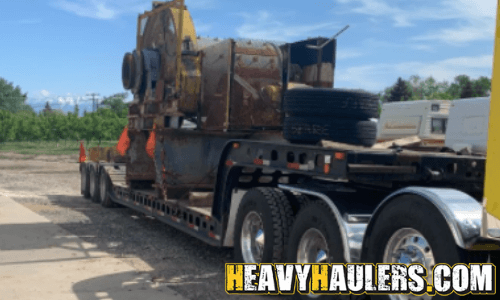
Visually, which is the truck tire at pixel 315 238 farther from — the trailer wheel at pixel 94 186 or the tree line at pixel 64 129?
the tree line at pixel 64 129

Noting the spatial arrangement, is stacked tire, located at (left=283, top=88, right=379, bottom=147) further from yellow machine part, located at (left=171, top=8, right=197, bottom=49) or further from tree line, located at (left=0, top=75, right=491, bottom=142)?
tree line, located at (left=0, top=75, right=491, bottom=142)

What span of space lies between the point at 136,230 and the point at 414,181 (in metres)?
6.32

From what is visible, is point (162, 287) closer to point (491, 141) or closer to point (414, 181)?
point (414, 181)

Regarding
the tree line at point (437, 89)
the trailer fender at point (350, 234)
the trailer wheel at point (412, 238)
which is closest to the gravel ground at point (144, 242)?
the trailer fender at point (350, 234)

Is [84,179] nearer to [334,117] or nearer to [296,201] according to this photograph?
[296,201]

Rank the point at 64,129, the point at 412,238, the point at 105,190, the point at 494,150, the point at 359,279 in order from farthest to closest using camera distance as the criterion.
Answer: the point at 64,129 → the point at 105,190 → the point at 359,279 → the point at 412,238 → the point at 494,150

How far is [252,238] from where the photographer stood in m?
6.36

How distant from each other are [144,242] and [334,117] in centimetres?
443

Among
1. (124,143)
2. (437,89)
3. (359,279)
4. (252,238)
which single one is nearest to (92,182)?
(124,143)

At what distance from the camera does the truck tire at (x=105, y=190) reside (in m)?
13.2

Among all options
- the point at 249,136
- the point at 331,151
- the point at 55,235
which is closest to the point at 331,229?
the point at 331,151

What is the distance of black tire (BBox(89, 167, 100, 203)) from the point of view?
562 inches

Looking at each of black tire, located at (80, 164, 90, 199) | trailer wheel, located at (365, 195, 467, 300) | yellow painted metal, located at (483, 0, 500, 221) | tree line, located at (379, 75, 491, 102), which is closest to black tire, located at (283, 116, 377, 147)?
trailer wheel, located at (365, 195, 467, 300)

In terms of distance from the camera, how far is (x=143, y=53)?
10078mm
